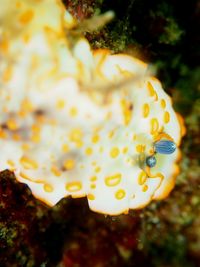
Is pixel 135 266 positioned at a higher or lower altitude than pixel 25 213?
lower

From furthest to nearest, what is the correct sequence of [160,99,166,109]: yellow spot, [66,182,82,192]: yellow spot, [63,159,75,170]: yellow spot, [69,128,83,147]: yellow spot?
[160,99,166,109]: yellow spot
[66,182,82,192]: yellow spot
[63,159,75,170]: yellow spot
[69,128,83,147]: yellow spot

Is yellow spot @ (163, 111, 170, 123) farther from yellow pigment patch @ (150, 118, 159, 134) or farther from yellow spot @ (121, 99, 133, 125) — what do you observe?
yellow spot @ (121, 99, 133, 125)

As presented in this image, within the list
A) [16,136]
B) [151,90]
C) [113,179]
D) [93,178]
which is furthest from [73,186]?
[151,90]

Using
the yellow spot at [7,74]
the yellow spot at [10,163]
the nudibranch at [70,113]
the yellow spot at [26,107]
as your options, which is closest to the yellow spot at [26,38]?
the nudibranch at [70,113]

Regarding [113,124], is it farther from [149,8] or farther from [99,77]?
[149,8]

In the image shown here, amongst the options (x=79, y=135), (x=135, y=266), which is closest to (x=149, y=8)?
(x=79, y=135)

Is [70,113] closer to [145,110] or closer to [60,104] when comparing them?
[60,104]

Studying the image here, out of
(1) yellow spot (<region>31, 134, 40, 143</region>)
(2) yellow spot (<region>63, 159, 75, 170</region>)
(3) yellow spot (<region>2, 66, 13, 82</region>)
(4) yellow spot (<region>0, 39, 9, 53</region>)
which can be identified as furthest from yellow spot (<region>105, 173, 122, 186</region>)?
(4) yellow spot (<region>0, 39, 9, 53</region>)

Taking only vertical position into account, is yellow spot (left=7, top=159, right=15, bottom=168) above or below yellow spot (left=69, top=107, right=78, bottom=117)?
below
